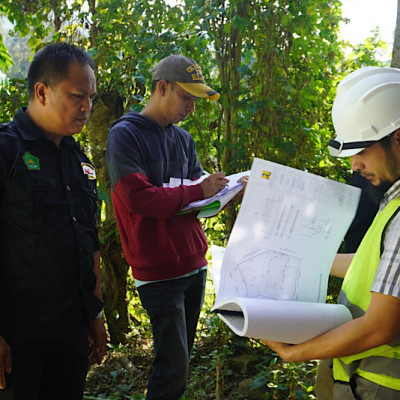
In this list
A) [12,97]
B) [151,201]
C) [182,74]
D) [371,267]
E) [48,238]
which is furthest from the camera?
[12,97]

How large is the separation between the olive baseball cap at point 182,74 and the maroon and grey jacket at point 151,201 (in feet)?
0.78

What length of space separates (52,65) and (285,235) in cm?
117

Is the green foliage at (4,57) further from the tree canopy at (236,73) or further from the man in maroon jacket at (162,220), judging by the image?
the man in maroon jacket at (162,220)

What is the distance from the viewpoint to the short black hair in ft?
6.47

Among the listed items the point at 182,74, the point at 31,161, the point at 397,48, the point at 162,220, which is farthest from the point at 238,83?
the point at 31,161

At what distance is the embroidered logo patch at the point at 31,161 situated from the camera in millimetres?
1849

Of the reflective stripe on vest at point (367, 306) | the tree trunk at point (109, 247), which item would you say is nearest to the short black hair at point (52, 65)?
the reflective stripe on vest at point (367, 306)

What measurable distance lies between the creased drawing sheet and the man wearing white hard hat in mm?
89

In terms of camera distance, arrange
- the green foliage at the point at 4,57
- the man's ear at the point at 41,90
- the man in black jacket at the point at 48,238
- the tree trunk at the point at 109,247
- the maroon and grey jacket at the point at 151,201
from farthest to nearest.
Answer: the green foliage at the point at 4,57 → the tree trunk at the point at 109,247 → the maroon and grey jacket at the point at 151,201 → the man's ear at the point at 41,90 → the man in black jacket at the point at 48,238

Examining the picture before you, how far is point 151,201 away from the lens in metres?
2.30

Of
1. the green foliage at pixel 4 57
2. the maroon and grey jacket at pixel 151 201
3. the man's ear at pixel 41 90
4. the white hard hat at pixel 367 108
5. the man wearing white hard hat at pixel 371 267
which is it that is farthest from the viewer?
the green foliage at pixel 4 57

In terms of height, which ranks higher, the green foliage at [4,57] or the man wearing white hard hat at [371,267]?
the green foliage at [4,57]

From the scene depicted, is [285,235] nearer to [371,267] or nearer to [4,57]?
[371,267]

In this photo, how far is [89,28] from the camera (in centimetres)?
439
